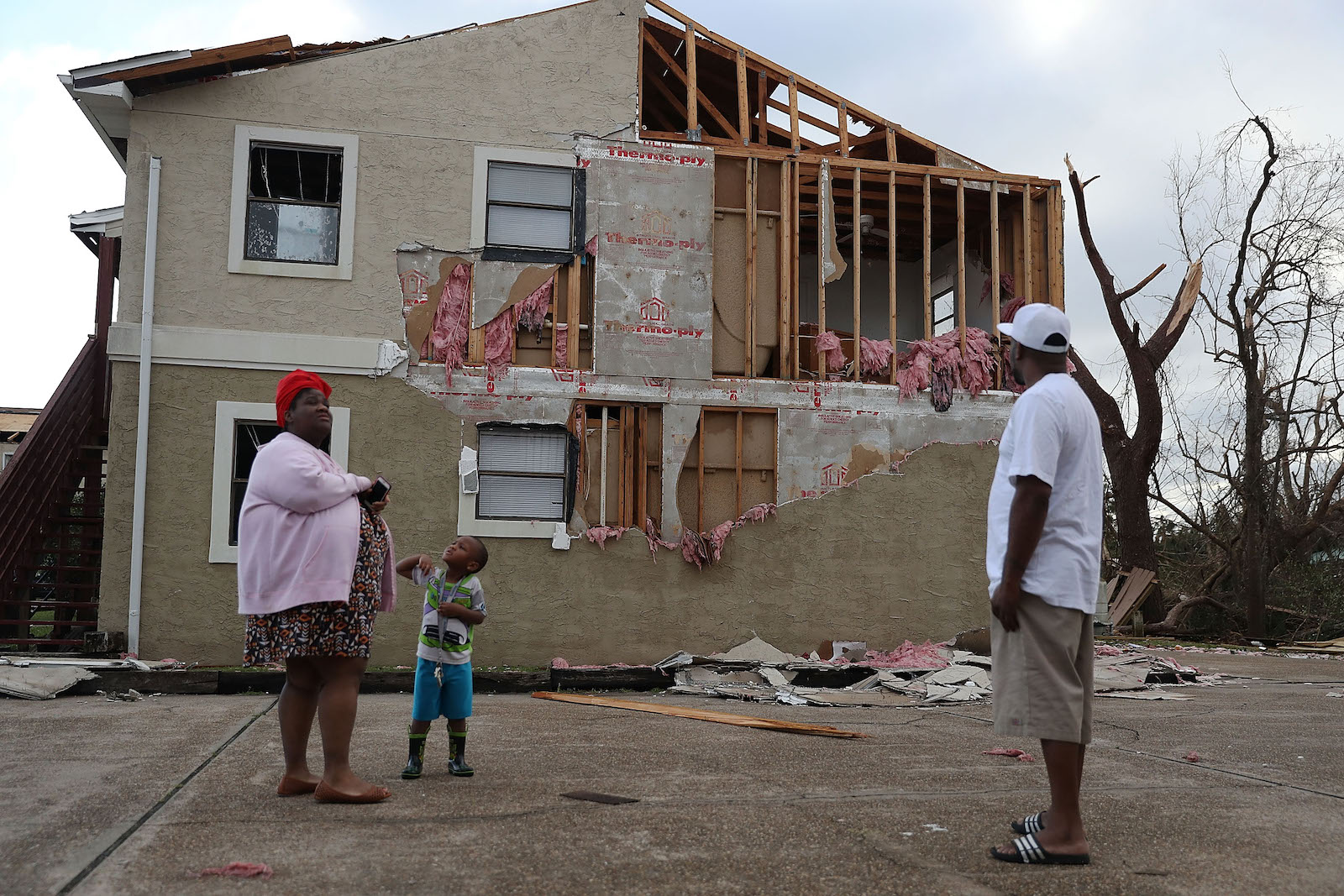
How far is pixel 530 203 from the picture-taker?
12664 mm

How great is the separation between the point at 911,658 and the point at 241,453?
7605mm

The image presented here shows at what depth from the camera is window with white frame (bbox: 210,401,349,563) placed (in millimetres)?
11555

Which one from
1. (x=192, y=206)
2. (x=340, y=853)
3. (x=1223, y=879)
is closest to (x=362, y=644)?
(x=340, y=853)

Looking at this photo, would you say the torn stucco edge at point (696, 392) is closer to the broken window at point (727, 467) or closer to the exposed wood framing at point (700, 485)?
the broken window at point (727, 467)

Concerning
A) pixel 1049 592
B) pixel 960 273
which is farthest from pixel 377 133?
pixel 1049 592

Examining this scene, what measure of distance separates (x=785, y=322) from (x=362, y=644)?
9.26m

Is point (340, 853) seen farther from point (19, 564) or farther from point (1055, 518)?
point (19, 564)

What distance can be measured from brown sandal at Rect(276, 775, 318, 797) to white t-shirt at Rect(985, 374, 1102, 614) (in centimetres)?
280

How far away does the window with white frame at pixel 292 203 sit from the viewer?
12.0 m

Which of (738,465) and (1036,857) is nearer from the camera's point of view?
(1036,857)

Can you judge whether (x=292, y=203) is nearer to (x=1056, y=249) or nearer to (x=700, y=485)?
(x=700, y=485)

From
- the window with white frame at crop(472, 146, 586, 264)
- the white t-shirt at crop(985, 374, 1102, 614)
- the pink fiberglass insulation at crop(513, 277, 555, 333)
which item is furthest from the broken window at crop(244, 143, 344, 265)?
the white t-shirt at crop(985, 374, 1102, 614)

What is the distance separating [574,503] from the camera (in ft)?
40.5

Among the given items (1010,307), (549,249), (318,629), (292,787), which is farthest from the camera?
(1010,307)
